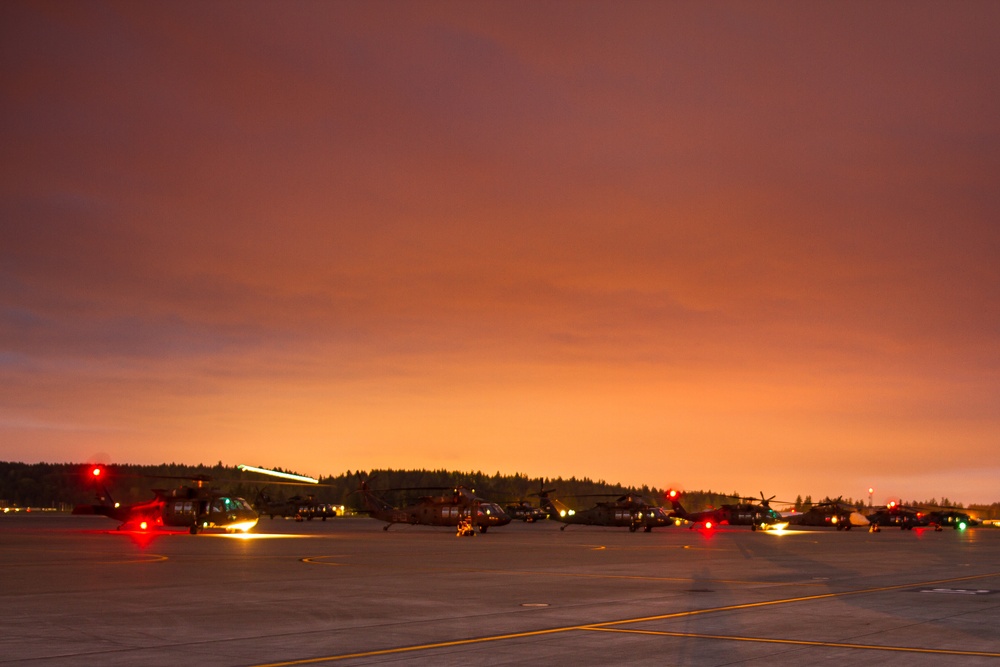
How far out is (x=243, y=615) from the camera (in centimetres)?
1767

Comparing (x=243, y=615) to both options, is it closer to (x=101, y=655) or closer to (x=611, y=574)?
(x=101, y=655)

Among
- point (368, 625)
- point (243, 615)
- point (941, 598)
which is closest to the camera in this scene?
point (368, 625)

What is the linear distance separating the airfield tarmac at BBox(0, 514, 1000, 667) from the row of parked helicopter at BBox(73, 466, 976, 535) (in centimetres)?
1305

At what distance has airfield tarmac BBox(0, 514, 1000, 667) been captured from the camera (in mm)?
13594

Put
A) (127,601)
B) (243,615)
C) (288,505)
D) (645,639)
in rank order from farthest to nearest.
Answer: (288,505), (127,601), (243,615), (645,639)

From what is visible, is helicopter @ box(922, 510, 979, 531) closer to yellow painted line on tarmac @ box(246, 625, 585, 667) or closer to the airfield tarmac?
the airfield tarmac

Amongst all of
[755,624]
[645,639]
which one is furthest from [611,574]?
[645,639]

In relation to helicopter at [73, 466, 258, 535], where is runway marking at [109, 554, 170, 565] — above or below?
below

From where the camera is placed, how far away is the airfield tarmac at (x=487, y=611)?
13594mm

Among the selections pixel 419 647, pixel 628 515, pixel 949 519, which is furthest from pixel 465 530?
pixel 949 519

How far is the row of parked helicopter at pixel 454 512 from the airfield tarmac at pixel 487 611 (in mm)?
13050

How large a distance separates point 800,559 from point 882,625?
20840 millimetres

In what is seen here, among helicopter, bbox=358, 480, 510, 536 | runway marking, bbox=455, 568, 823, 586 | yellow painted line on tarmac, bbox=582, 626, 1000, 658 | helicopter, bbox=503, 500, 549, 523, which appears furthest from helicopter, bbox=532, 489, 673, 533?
yellow painted line on tarmac, bbox=582, 626, 1000, 658

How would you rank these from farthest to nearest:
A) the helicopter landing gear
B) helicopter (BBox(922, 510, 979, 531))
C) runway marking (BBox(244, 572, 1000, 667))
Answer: helicopter (BBox(922, 510, 979, 531))
the helicopter landing gear
runway marking (BBox(244, 572, 1000, 667))
